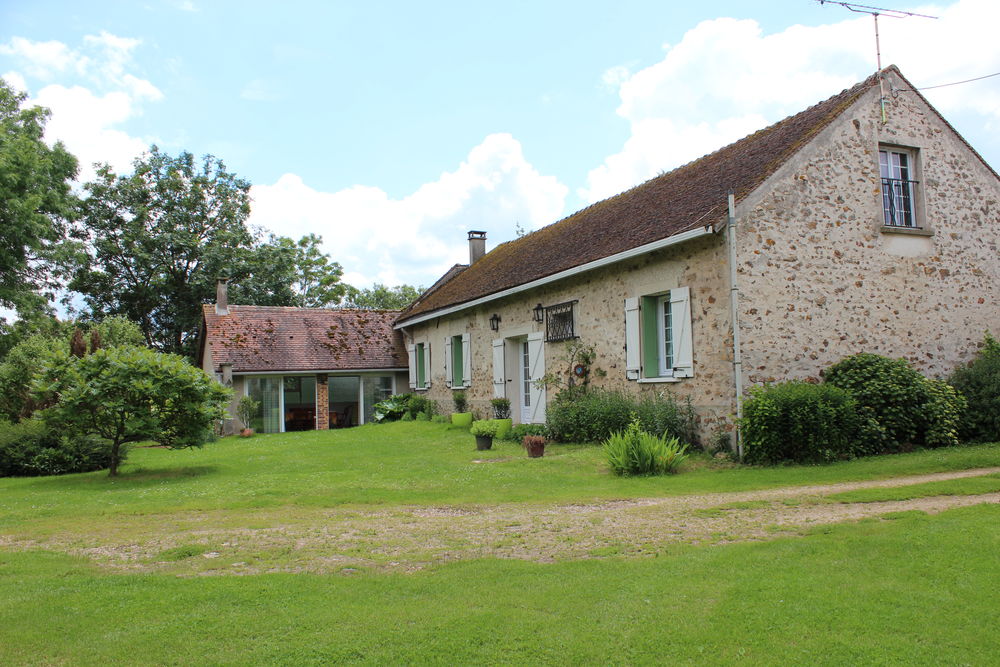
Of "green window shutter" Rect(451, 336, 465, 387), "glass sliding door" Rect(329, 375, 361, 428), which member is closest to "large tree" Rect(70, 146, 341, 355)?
"glass sliding door" Rect(329, 375, 361, 428)

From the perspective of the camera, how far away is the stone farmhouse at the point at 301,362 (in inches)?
866

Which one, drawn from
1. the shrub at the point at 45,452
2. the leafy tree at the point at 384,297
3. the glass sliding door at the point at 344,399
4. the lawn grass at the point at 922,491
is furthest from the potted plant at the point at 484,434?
the leafy tree at the point at 384,297

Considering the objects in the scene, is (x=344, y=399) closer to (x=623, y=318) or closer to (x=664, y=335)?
(x=623, y=318)

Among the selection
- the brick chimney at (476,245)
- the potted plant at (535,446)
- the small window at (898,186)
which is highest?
the brick chimney at (476,245)

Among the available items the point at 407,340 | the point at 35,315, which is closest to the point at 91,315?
the point at 35,315

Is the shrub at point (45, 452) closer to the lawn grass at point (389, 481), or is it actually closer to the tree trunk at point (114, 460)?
the lawn grass at point (389, 481)

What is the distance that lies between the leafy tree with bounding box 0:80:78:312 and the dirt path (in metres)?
17.6

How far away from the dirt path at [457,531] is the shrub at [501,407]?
8.54 meters

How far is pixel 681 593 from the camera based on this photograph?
4.25 metres

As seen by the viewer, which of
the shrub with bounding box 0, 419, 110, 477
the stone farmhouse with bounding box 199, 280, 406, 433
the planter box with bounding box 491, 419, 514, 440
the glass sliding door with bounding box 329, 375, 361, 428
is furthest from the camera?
the glass sliding door with bounding box 329, 375, 361, 428

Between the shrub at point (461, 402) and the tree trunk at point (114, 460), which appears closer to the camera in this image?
the tree trunk at point (114, 460)

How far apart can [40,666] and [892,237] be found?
1234 cm

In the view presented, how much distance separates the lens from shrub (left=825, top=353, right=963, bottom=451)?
33.8 feet

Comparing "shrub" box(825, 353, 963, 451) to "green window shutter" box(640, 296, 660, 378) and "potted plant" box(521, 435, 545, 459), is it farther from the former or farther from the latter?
"potted plant" box(521, 435, 545, 459)
